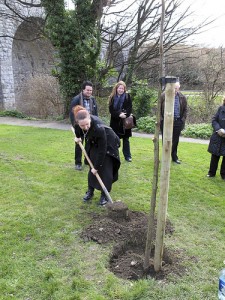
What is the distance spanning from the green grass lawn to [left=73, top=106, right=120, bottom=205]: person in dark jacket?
495 mm

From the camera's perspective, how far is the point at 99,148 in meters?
4.59

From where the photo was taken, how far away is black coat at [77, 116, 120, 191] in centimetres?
457

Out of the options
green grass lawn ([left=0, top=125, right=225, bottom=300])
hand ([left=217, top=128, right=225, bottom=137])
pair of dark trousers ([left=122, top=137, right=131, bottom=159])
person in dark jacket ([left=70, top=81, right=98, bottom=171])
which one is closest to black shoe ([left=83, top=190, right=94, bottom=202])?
green grass lawn ([left=0, top=125, right=225, bottom=300])

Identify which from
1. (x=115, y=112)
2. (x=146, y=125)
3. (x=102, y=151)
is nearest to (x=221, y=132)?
(x=115, y=112)

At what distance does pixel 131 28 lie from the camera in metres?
16.0

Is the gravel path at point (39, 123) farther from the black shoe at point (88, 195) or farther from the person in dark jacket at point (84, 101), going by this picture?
the black shoe at point (88, 195)

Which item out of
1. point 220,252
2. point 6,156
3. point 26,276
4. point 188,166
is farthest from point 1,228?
point 188,166

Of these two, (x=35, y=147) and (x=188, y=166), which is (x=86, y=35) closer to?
(x=35, y=147)

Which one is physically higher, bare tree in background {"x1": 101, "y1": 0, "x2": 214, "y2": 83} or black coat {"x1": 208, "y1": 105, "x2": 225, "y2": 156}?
bare tree in background {"x1": 101, "y1": 0, "x2": 214, "y2": 83}

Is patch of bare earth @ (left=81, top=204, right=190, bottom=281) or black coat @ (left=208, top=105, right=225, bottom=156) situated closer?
patch of bare earth @ (left=81, top=204, right=190, bottom=281)

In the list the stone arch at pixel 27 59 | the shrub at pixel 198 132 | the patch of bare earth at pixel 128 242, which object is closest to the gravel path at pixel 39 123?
the shrub at pixel 198 132

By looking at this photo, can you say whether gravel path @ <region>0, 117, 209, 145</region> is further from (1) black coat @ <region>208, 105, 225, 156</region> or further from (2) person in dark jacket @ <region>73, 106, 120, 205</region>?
(2) person in dark jacket @ <region>73, 106, 120, 205</region>

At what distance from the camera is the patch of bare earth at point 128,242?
3.38 metres

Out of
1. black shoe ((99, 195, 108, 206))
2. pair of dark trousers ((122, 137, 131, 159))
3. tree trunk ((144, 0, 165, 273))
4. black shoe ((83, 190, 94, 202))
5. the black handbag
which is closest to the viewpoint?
tree trunk ((144, 0, 165, 273))
